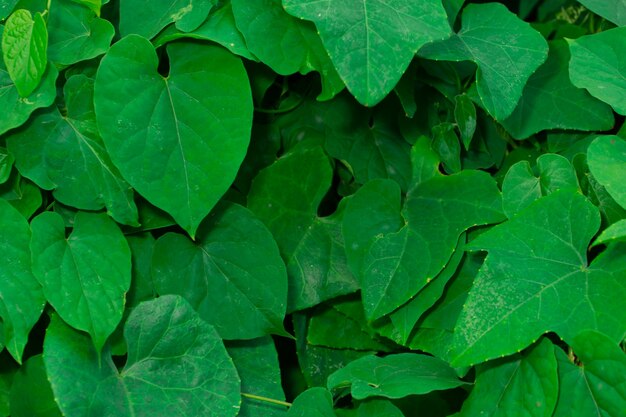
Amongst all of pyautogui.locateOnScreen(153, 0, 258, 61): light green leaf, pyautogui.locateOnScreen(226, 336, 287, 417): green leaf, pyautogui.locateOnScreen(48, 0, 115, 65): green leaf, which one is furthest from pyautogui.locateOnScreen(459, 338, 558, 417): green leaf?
pyautogui.locateOnScreen(48, 0, 115, 65): green leaf

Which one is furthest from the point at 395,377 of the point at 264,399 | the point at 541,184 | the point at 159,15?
the point at 159,15

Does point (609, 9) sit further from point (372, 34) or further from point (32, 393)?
point (32, 393)

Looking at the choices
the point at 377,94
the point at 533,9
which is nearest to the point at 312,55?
the point at 377,94

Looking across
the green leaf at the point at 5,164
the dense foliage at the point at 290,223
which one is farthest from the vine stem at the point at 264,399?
the green leaf at the point at 5,164

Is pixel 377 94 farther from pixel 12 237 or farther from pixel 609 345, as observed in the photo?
pixel 12 237

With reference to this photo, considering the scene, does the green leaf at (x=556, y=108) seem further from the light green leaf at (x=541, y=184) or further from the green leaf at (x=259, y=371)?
the green leaf at (x=259, y=371)

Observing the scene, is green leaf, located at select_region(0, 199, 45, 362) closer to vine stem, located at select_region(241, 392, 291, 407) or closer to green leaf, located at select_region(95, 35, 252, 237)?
green leaf, located at select_region(95, 35, 252, 237)

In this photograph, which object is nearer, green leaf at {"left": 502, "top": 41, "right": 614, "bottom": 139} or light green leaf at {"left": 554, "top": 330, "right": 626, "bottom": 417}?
light green leaf at {"left": 554, "top": 330, "right": 626, "bottom": 417}
